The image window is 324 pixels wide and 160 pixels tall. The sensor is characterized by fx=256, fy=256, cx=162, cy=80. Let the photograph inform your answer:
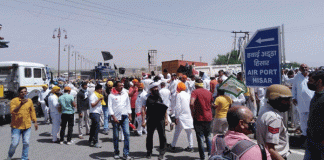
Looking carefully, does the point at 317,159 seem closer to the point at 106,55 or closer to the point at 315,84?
the point at 315,84

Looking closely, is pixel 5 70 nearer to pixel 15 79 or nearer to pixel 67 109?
pixel 15 79

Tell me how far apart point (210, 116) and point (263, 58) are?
7.53ft

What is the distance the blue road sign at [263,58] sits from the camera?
3.64 metres

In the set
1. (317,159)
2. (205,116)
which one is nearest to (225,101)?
(205,116)

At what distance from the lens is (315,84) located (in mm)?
3699

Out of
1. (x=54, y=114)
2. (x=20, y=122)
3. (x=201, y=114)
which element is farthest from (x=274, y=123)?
(x=54, y=114)

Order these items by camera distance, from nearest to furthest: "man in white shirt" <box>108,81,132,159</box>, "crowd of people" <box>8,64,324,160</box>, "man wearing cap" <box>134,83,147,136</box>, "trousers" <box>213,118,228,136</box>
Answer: "crowd of people" <box>8,64,324,160</box>
"trousers" <box>213,118,228,136</box>
"man in white shirt" <box>108,81,132,159</box>
"man wearing cap" <box>134,83,147,136</box>

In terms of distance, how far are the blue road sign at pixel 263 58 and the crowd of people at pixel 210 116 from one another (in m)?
0.43

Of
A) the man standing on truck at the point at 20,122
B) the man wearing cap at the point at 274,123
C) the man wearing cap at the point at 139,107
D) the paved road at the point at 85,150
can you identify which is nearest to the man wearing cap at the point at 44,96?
the paved road at the point at 85,150

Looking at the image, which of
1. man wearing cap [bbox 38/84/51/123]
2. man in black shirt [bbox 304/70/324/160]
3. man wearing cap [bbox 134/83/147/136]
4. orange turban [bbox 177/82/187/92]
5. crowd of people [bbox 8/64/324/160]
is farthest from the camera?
man wearing cap [bbox 38/84/51/123]

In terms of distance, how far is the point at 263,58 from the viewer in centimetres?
386

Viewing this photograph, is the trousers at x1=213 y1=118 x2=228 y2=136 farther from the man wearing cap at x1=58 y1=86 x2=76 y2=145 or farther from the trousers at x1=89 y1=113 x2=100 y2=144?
the man wearing cap at x1=58 y1=86 x2=76 y2=145

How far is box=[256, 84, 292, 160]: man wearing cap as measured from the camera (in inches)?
102

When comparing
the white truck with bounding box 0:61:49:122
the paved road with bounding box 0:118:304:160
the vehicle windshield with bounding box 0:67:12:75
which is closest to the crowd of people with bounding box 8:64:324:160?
the paved road with bounding box 0:118:304:160
